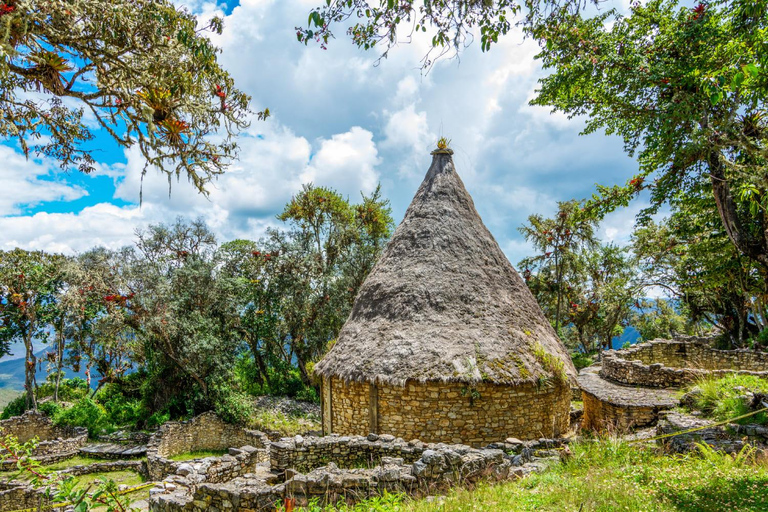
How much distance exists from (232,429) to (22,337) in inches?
557

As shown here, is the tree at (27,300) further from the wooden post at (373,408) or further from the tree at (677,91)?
the tree at (677,91)

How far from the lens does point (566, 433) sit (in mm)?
11359

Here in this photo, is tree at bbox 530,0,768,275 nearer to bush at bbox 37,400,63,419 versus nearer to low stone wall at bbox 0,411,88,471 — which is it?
low stone wall at bbox 0,411,88,471

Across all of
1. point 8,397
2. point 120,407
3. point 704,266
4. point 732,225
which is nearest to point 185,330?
point 120,407

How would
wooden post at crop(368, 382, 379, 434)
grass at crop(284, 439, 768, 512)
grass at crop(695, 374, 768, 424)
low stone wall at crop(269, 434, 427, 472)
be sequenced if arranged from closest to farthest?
grass at crop(284, 439, 768, 512)
grass at crop(695, 374, 768, 424)
low stone wall at crop(269, 434, 427, 472)
wooden post at crop(368, 382, 379, 434)

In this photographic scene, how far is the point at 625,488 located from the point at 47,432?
24.1 metres

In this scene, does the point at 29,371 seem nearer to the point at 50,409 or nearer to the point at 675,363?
the point at 50,409

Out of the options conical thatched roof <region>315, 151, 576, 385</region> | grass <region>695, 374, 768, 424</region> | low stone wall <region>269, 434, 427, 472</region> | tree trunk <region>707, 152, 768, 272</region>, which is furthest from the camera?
conical thatched roof <region>315, 151, 576, 385</region>

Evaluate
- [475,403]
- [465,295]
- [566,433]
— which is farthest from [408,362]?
[566,433]

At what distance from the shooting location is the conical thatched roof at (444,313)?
10258 millimetres

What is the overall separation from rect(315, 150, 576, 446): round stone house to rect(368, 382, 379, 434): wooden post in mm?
24

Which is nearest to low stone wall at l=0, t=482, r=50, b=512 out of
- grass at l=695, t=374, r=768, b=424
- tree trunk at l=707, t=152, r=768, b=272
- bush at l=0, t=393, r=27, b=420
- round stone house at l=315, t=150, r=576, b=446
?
round stone house at l=315, t=150, r=576, b=446

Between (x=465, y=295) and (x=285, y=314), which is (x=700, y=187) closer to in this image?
(x=465, y=295)

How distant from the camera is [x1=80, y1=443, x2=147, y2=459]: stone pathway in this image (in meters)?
16.9
